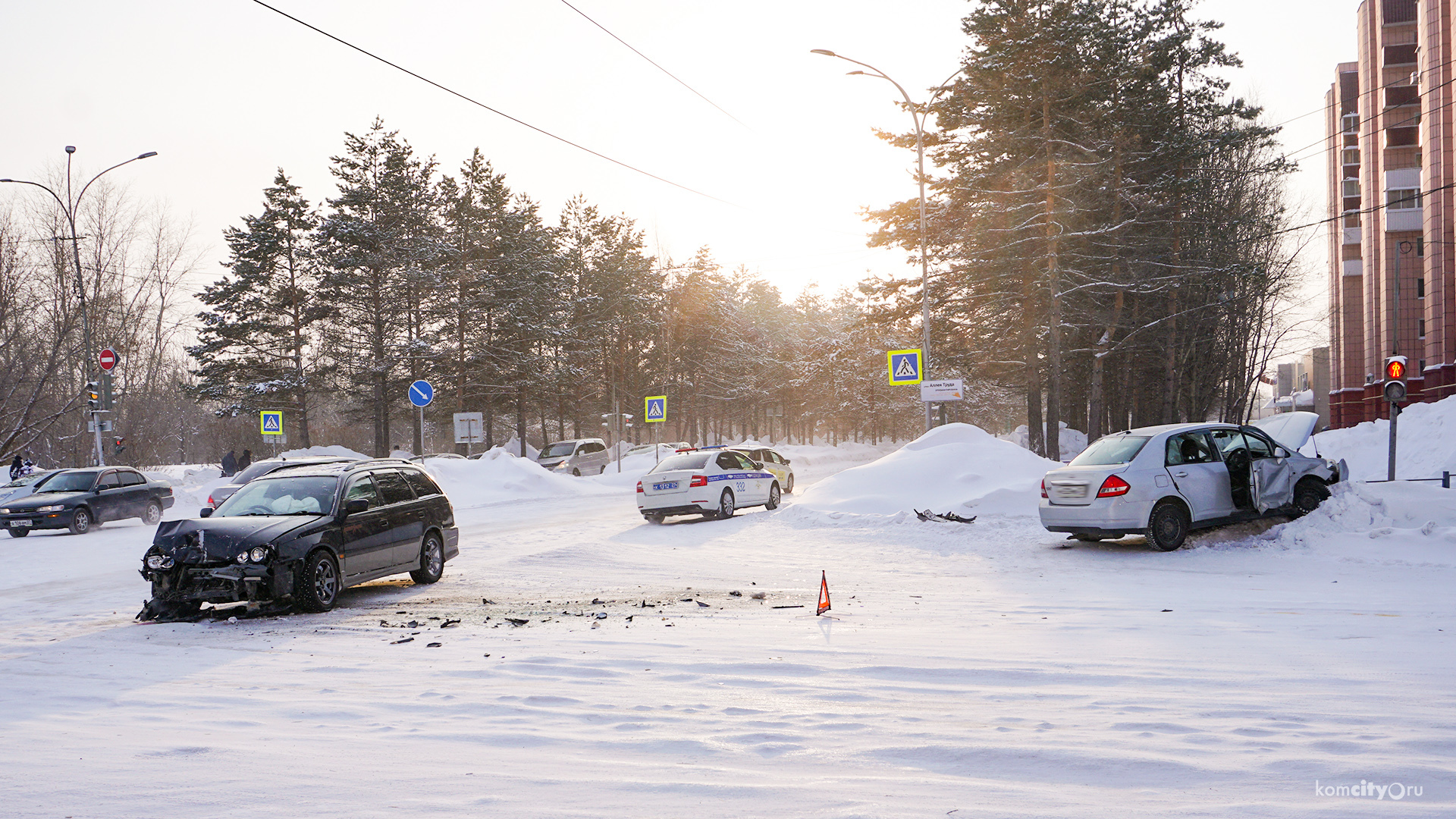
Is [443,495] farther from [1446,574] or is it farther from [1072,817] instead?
[1446,574]

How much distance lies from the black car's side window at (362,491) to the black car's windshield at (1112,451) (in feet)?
31.4

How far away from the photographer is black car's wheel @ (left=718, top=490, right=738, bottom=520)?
2061cm

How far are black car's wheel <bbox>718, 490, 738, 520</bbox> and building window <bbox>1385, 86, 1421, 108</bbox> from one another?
131ft

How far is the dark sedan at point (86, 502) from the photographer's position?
21266 millimetres

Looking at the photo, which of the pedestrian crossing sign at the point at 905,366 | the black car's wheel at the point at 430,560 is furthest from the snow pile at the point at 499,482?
the black car's wheel at the point at 430,560

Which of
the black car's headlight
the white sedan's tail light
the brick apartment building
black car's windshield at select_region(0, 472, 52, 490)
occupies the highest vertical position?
the brick apartment building

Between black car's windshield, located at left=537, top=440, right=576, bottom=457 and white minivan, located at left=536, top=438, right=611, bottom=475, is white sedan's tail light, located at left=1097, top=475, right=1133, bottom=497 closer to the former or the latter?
white minivan, located at left=536, top=438, right=611, bottom=475

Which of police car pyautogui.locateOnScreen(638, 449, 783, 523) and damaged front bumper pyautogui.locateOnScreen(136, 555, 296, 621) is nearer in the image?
damaged front bumper pyautogui.locateOnScreen(136, 555, 296, 621)

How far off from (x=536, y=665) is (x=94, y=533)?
20381mm

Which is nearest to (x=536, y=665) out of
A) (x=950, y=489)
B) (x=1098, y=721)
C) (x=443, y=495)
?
(x=1098, y=721)

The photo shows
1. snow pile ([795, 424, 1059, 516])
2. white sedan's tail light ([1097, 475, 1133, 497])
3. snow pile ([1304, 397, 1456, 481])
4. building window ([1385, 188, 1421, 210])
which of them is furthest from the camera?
building window ([1385, 188, 1421, 210])

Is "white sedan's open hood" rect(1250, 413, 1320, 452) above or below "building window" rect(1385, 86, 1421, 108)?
below

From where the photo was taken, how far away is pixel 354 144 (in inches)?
1950

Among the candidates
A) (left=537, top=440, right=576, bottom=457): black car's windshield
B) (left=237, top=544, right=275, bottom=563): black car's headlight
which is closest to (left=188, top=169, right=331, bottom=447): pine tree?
(left=537, top=440, right=576, bottom=457): black car's windshield
